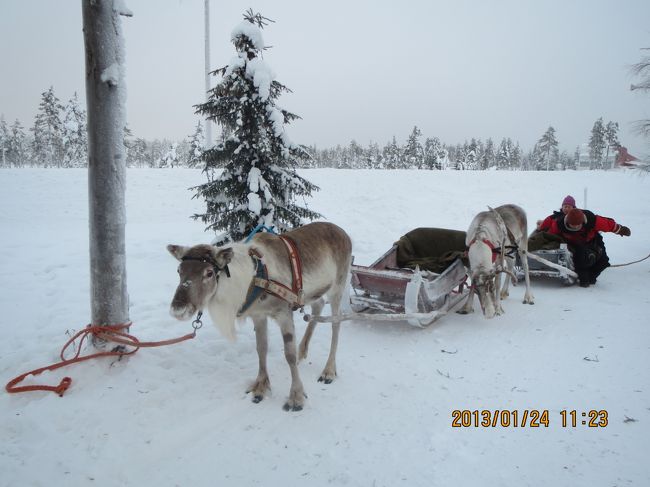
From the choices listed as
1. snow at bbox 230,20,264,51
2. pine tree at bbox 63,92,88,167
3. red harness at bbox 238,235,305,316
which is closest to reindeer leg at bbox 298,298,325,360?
red harness at bbox 238,235,305,316

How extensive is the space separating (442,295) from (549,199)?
1934cm

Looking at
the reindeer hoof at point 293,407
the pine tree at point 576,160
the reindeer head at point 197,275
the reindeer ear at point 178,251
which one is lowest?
the reindeer hoof at point 293,407

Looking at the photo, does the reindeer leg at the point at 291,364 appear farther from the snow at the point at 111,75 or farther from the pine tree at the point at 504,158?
the pine tree at the point at 504,158

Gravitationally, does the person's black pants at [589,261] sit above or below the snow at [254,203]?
below

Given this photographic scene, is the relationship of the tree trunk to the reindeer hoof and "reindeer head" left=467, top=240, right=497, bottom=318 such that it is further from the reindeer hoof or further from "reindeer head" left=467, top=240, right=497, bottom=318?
"reindeer head" left=467, top=240, right=497, bottom=318

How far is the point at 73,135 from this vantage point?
1689 inches

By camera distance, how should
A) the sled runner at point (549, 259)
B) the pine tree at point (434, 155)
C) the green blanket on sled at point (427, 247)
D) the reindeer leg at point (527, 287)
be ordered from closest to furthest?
the green blanket on sled at point (427, 247) < the reindeer leg at point (527, 287) < the sled runner at point (549, 259) < the pine tree at point (434, 155)

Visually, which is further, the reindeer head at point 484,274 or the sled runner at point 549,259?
the sled runner at point 549,259

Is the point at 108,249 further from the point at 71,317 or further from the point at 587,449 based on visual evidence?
the point at 587,449

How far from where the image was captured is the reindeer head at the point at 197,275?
2896 mm

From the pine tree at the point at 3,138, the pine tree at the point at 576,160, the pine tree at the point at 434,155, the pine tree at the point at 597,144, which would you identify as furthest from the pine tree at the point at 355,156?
the pine tree at the point at 3,138

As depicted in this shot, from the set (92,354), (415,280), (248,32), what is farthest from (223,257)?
(248,32)

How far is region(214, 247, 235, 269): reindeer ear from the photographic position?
305 cm
